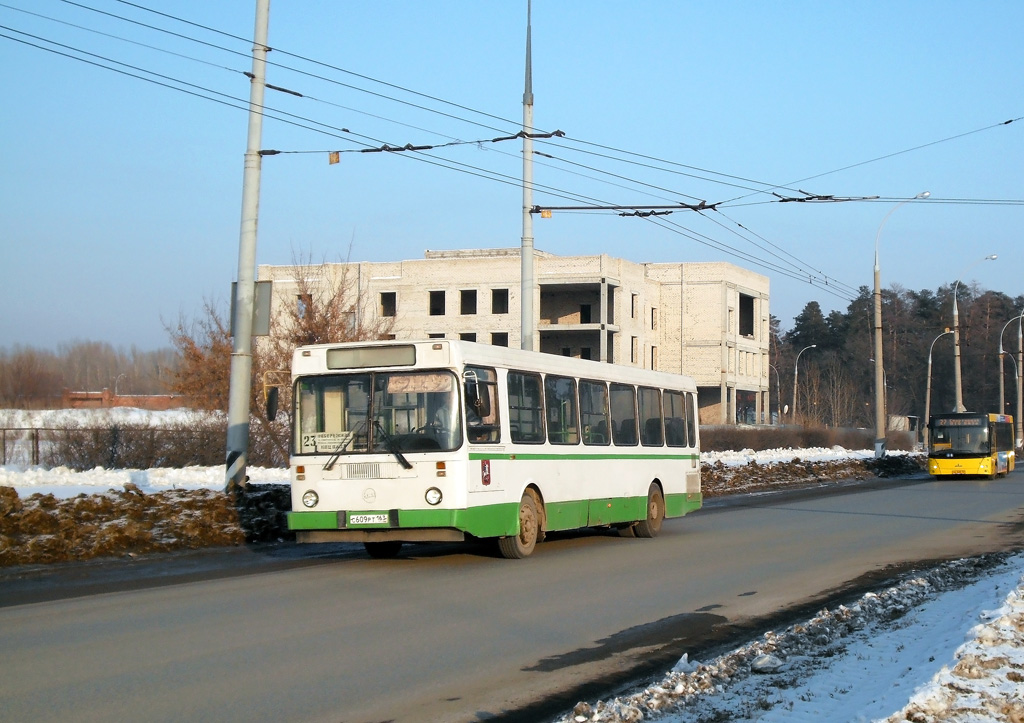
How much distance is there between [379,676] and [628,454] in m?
11.2

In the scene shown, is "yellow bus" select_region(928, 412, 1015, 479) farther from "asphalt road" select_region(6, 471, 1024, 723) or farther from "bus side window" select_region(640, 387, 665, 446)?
"bus side window" select_region(640, 387, 665, 446)

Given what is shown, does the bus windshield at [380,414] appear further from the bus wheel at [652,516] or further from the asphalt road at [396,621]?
the bus wheel at [652,516]

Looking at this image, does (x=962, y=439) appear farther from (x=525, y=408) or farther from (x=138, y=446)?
(x=525, y=408)

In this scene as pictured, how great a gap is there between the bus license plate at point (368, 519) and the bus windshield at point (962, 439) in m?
35.6

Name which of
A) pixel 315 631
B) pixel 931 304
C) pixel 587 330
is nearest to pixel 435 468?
pixel 315 631

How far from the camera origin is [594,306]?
7725 centimetres

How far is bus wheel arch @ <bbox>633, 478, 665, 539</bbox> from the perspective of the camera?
19156 mm

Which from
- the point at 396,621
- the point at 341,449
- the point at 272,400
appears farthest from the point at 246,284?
the point at 396,621

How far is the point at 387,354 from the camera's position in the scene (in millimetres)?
14125

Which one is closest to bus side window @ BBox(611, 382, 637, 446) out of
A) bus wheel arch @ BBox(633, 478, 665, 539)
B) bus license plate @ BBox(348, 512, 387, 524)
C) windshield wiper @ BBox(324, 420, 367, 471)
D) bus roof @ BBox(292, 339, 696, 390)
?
bus wheel arch @ BBox(633, 478, 665, 539)

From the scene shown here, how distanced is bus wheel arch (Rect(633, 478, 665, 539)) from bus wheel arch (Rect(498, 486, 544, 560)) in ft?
11.9

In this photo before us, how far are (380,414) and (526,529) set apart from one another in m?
2.83

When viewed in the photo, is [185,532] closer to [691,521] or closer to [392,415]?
[392,415]

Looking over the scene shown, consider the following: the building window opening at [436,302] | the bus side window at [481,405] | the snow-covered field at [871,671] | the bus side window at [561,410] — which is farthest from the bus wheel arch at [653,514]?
the building window opening at [436,302]
